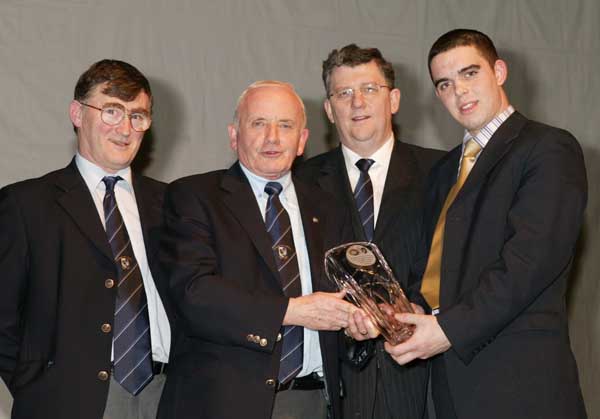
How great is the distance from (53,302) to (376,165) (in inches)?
55.1

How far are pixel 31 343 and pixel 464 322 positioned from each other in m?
1.41

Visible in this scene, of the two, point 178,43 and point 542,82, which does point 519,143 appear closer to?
point 178,43

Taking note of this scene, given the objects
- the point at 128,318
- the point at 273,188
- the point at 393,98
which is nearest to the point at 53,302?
the point at 128,318

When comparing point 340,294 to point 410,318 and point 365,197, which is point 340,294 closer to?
point 410,318

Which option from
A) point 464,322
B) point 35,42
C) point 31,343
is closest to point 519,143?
point 464,322

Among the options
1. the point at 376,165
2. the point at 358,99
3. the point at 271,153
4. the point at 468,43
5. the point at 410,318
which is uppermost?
the point at 468,43

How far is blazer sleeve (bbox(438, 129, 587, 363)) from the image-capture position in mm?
2611

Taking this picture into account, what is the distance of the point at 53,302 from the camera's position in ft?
9.34

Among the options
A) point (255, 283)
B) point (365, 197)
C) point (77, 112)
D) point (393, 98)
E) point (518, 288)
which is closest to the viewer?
point (518, 288)

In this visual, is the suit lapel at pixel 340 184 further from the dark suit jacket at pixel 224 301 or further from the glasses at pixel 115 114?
the glasses at pixel 115 114

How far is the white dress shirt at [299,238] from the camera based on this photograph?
2.91m

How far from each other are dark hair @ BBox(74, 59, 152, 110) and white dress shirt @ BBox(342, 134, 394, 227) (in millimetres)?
901

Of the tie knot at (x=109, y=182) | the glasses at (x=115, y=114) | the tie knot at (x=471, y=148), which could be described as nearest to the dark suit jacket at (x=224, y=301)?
the tie knot at (x=109, y=182)

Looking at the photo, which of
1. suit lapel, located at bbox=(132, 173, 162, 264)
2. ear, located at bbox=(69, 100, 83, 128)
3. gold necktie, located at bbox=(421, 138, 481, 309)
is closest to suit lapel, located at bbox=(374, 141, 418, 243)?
gold necktie, located at bbox=(421, 138, 481, 309)
